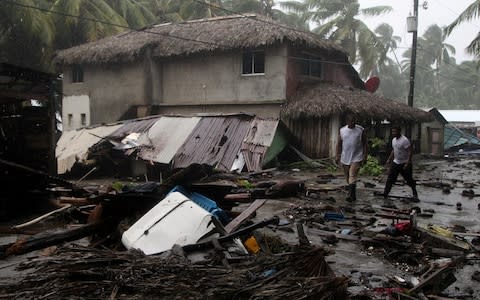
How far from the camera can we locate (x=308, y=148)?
1767 centimetres

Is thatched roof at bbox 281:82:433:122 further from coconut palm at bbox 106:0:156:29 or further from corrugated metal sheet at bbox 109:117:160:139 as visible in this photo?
coconut palm at bbox 106:0:156:29

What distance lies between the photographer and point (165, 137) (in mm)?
15695

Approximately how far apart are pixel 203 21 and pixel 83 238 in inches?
669

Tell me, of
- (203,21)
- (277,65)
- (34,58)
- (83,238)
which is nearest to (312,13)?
(203,21)

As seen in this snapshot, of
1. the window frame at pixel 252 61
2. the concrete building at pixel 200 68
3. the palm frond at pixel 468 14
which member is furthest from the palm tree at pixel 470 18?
the window frame at pixel 252 61

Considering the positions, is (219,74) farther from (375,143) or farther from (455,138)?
(455,138)

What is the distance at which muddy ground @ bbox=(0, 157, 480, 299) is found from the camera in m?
4.59

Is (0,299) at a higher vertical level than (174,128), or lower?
lower

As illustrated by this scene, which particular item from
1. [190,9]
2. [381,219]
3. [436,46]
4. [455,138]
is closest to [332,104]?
[381,219]

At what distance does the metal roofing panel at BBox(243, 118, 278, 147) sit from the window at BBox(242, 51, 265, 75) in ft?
11.9

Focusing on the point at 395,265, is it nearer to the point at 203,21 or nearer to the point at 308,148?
the point at 308,148

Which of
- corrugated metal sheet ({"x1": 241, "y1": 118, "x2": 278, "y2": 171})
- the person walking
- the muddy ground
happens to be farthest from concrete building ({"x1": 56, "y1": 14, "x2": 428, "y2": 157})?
the person walking

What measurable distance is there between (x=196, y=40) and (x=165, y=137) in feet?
17.2

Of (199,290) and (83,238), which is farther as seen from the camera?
Answer: (83,238)
